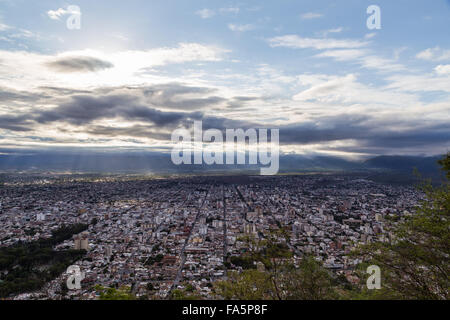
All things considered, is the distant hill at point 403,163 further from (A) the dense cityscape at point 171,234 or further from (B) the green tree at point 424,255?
(B) the green tree at point 424,255

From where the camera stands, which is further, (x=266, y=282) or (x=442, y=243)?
(x=266, y=282)

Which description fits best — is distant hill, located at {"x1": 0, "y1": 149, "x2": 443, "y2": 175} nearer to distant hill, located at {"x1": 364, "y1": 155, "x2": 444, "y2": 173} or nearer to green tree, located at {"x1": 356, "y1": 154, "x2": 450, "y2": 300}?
distant hill, located at {"x1": 364, "y1": 155, "x2": 444, "y2": 173}

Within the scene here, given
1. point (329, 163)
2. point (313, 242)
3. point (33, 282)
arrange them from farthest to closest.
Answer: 1. point (329, 163)
2. point (313, 242)
3. point (33, 282)

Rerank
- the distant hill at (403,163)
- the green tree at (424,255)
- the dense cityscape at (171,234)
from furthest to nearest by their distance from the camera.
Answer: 1. the distant hill at (403,163)
2. the dense cityscape at (171,234)
3. the green tree at (424,255)

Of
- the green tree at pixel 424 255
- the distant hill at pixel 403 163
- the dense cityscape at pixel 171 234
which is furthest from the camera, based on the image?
the distant hill at pixel 403 163

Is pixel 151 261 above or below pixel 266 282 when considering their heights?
below

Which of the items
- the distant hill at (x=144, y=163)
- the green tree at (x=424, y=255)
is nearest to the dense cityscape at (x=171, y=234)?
the green tree at (x=424, y=255)

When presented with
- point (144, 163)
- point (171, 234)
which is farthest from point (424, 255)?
point (144, 163)

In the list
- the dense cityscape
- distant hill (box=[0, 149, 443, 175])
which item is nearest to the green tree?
the dense cityscape
